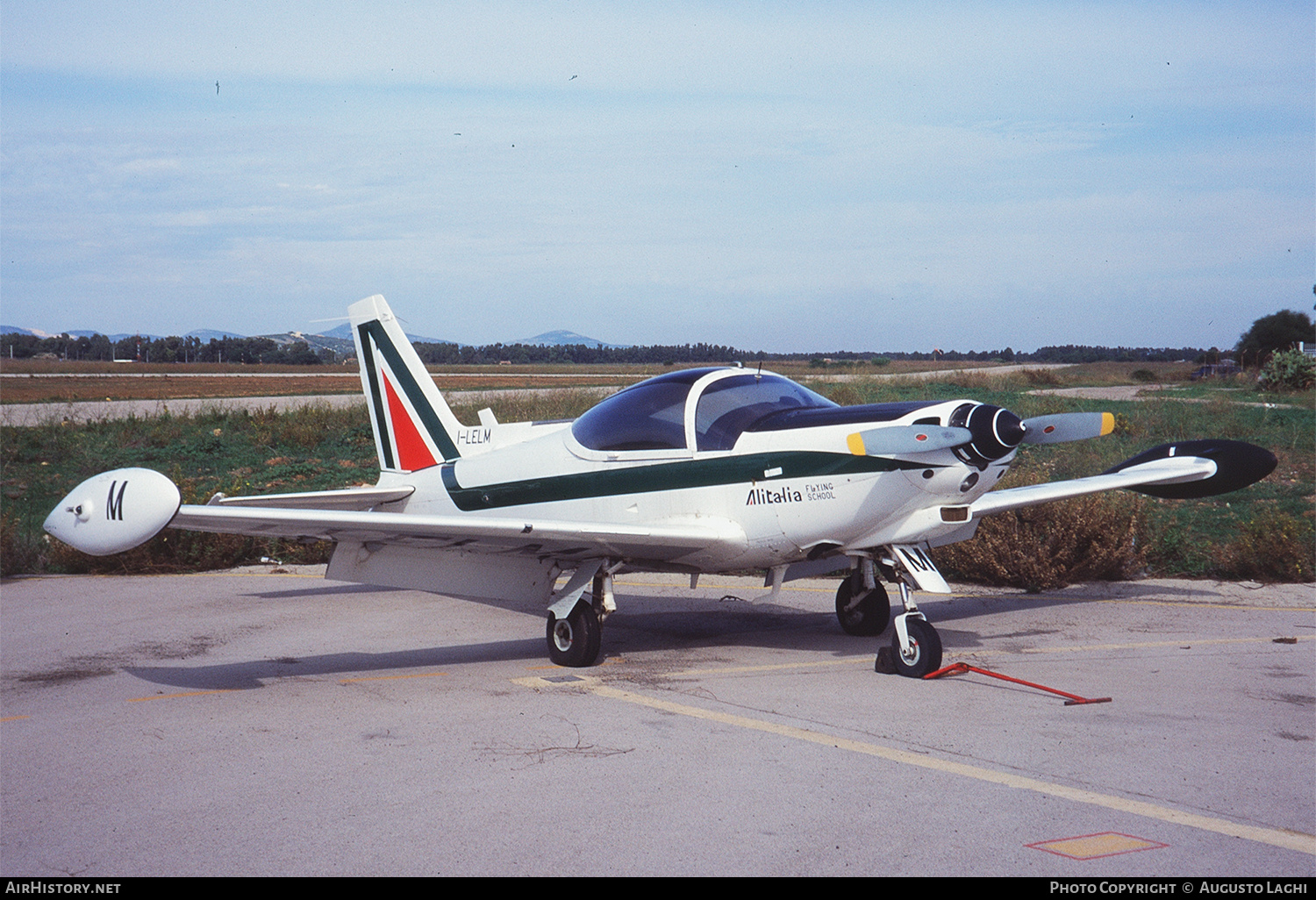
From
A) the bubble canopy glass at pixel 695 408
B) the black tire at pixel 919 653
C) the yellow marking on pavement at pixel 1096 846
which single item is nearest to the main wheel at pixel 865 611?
the black tire at pixel 919 653

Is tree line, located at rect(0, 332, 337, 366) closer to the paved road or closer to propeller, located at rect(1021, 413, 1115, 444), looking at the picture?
the paved road

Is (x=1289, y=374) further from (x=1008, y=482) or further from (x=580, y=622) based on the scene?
(x=580, y=622)

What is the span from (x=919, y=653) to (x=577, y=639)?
258 centimetres

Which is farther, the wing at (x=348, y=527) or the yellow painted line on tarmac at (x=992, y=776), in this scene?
the wing at (x=348, y=527)

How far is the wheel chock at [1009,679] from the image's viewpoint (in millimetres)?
6344

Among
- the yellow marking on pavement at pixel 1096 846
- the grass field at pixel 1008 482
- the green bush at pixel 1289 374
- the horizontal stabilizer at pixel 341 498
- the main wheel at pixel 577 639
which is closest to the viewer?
the yellow marking on pavement at pixel 1096 846

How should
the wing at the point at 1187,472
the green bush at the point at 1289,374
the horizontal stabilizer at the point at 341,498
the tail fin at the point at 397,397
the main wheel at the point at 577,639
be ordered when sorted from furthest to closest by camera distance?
the green bush at the point at 1289,374 < the tail fin at the point at 397,397 < the horizontal stabilizer at the point at 341,498 < the wing at the point at 1187,472 < the main wheel at the point at 577,639

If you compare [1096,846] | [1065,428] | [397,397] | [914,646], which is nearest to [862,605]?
[914,646]

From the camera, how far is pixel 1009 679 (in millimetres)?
6844

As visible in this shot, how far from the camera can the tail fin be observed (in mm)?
10719

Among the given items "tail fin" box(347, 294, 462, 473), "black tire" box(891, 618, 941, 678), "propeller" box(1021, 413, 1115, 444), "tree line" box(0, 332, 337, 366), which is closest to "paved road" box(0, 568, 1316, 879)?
"black tire" box(891, 618, 941, 678)

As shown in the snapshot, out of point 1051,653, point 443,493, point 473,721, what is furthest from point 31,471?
point 1051,653

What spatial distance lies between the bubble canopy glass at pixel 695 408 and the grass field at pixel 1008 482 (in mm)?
4583

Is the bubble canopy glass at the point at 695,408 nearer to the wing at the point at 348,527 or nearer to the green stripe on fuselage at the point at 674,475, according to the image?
the green stripe on fuselage at the point at 674,475
